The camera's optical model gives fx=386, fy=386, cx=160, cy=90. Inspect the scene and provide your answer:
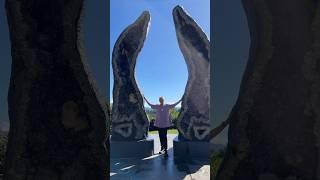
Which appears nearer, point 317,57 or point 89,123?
point 317,57

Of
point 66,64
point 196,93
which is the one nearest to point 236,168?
point 66,64

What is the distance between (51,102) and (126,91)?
22.3 ft

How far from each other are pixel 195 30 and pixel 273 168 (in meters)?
6.91

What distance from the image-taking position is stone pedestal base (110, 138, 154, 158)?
9.23m

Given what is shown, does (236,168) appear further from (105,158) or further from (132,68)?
(132,68)

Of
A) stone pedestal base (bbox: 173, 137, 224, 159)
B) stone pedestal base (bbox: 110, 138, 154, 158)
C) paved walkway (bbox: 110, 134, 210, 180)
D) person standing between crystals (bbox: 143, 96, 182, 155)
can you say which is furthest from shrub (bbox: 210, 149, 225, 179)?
stone pedestal base (bbox: 110, 138, 154, 158)


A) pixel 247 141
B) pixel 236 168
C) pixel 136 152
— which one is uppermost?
pixel 247 141

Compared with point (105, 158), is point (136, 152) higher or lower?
lower

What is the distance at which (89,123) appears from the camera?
279cm

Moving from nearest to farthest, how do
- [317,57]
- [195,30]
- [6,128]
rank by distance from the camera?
[317,57] < [6,128] < [195,30]

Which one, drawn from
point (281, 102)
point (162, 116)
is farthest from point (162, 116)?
point (281, 102)

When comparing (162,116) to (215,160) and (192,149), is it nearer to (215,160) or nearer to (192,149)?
(192,149)

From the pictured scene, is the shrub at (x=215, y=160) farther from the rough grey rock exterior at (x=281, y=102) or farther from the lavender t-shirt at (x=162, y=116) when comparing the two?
the lavender t-shirt at (x=162, y=116)

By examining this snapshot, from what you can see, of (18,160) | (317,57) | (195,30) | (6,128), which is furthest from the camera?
(195,30)
